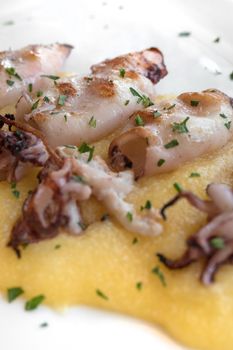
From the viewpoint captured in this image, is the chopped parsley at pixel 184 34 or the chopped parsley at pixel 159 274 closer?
the chopped parsley at pixel 159 274

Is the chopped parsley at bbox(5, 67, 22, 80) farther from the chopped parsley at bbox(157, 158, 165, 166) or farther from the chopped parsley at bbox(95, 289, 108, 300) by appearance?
the chopped parsley at bbox(95, 289, 108, 300)

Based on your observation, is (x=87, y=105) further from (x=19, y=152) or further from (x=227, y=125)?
(x=227, y=125)

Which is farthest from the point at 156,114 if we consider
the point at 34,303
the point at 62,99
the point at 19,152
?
the point at 34,303

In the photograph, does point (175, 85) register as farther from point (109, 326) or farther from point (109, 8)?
point (109, 326)

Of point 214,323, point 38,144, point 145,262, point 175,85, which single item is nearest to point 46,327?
point 145,262

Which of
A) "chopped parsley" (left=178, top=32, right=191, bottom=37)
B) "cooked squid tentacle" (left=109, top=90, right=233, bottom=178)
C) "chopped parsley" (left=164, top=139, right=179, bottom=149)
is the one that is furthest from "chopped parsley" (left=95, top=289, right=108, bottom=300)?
"chopped parsley" (left=178, top=32, right=191, bottom=37)

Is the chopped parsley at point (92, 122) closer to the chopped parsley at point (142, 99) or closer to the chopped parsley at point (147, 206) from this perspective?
the chopped parsley at point (142, 99)

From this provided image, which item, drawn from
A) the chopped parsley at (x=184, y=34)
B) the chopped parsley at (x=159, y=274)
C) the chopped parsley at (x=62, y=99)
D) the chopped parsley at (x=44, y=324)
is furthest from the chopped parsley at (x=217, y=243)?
the chopped parsley at (x=184, y=34)
